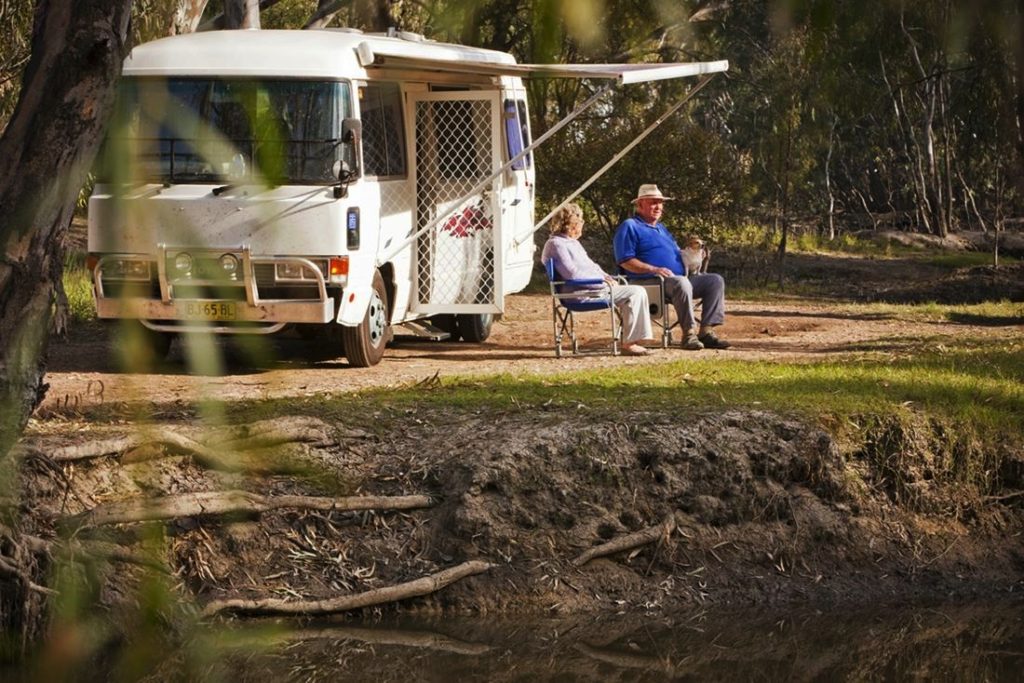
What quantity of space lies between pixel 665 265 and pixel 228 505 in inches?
258

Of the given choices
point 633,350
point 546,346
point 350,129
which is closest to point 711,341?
point 633,350

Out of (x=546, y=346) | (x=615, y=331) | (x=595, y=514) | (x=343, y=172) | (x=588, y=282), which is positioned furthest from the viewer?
(x=546, y=346)

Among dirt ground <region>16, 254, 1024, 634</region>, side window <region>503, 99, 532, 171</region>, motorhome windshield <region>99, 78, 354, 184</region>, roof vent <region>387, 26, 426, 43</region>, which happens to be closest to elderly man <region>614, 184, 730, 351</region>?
side window <region>503, 99, 532, 171</region>

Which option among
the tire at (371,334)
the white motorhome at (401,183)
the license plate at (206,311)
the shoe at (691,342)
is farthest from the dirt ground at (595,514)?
the license plate at (206,311)

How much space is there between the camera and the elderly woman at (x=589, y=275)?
491 inches

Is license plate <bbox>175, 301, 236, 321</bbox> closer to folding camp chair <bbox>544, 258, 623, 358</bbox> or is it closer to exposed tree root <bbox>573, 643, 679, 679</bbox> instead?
exposed tree root <bbox>573, 643, 679, 679</bbox>

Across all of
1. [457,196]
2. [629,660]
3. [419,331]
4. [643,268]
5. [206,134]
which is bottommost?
[629,660]

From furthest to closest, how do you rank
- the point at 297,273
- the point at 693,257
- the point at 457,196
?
the point at 693,257 → the point at 457,196 → the point at 297,273

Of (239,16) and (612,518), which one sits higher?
(239,16)

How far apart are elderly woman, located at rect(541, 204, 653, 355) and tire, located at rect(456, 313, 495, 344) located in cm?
142

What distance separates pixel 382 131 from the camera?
12336 mm

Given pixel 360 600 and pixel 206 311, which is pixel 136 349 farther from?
pixel 360 600

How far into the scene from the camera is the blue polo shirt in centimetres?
1312

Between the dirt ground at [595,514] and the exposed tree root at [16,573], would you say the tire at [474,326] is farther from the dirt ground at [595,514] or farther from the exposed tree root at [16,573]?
the exposed tree root at [16,573]
